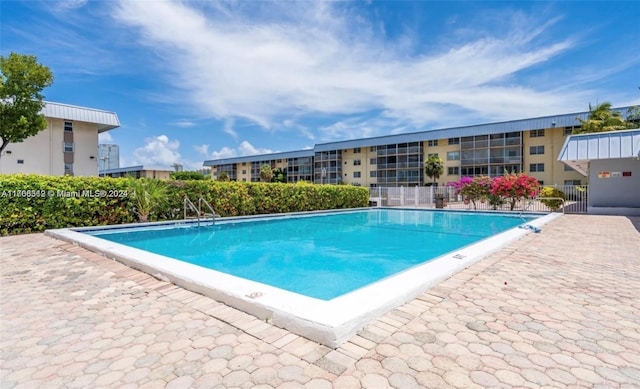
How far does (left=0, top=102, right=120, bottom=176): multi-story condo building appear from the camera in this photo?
23.2 m

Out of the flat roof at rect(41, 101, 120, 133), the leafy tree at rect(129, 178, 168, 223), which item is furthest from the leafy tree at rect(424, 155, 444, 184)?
the leafy tree at rect(129, 178, 168, 223)

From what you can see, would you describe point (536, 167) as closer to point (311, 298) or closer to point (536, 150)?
point (536, 150)

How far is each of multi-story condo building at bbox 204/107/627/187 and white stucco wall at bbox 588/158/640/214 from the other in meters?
14.5

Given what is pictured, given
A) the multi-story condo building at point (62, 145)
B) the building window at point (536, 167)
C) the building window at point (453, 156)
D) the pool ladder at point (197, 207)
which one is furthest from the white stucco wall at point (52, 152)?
the building window at point (536, 167)

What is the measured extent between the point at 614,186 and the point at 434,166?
2286 centimetres

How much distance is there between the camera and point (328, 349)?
2.52m

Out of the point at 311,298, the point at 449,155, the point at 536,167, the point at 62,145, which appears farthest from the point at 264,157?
the point at 311,298

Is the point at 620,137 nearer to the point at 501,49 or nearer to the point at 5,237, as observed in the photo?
the point at 501,49

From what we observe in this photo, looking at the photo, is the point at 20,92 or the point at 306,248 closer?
the point at 306,248

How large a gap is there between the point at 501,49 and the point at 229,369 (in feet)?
47.3

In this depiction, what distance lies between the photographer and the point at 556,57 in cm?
1413

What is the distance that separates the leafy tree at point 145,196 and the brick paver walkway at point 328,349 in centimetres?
678

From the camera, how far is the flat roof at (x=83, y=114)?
78.0 ft

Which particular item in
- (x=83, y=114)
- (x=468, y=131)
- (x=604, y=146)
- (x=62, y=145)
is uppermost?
(x=468, y=131)
